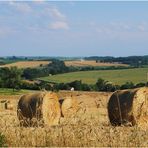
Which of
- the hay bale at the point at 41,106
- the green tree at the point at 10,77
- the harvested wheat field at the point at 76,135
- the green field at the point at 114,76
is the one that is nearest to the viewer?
the harvested wheat field at the point at 76,135

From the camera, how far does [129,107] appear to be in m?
14.8

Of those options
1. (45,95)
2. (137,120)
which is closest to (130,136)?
(137,120)

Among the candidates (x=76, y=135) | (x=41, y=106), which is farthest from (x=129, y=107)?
(x=76, y=135)

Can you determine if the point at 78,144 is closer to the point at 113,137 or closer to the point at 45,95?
the point at 113,137

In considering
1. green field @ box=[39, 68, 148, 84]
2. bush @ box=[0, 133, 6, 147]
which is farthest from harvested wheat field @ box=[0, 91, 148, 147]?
green field @ box=[39, 68, 148, 84]

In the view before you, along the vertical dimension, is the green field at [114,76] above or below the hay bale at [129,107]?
below

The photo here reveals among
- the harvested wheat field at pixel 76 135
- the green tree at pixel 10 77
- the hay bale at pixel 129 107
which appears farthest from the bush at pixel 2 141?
the green tree at pixel 10 77

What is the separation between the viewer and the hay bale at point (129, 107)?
14.6 meters

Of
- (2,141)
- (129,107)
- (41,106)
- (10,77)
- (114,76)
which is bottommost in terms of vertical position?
(10,77)

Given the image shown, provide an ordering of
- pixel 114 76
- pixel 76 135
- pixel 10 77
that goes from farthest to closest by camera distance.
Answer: pixel 10 77 < pixel 114 76 < pixel 76 135

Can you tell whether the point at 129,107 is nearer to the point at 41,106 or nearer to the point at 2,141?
the point at 41,106

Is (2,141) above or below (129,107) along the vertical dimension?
above

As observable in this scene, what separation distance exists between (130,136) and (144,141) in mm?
281

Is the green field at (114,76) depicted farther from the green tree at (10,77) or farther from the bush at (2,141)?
the bush at (2,141)
